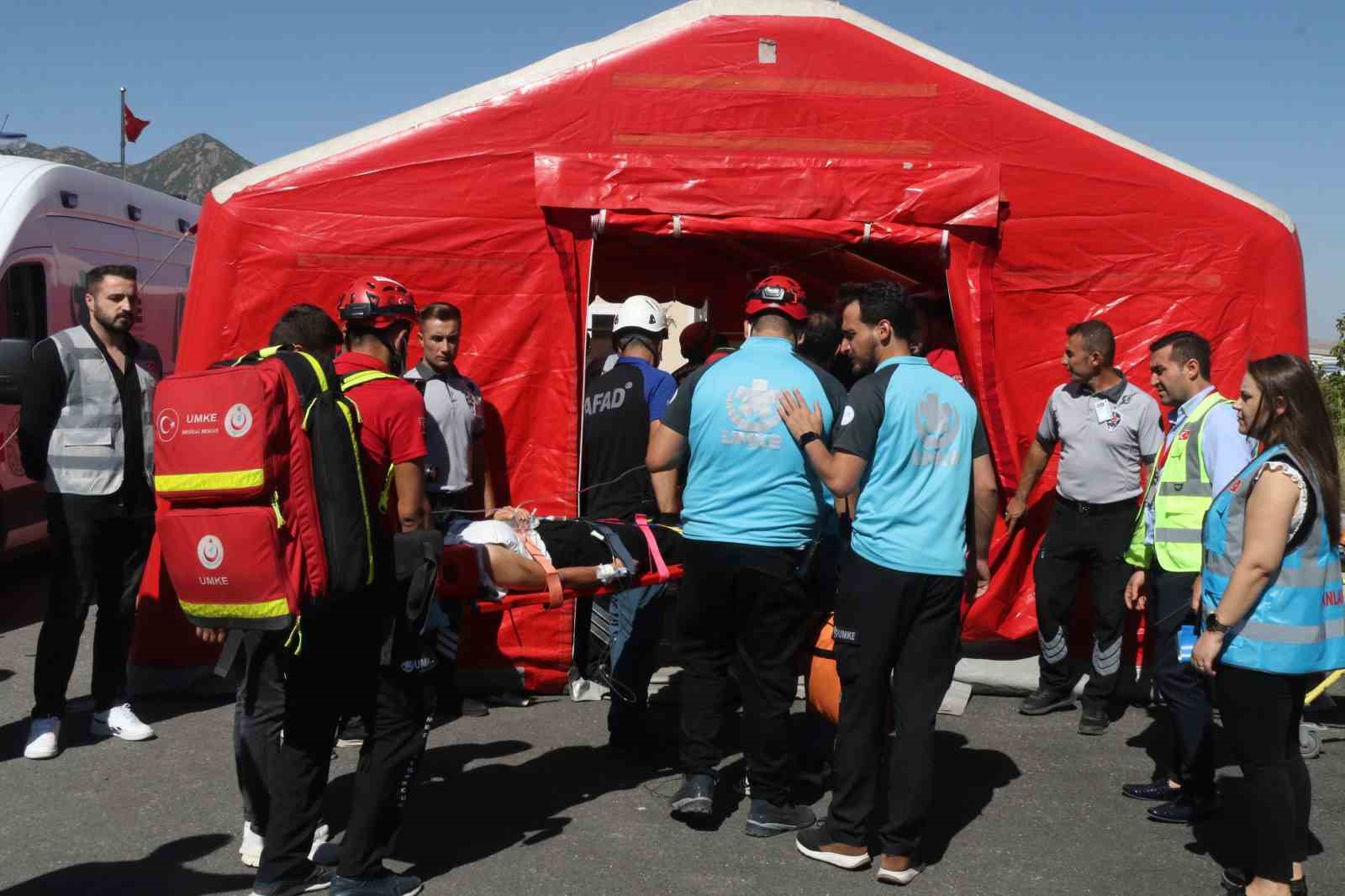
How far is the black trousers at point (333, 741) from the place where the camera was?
394cm

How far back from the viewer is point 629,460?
601 cm

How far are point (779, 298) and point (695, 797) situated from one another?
6.27 ft

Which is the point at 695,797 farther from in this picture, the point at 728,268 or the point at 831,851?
the point at 728,268

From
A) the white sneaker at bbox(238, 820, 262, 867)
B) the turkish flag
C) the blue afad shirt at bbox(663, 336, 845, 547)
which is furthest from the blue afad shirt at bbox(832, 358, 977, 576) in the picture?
the turkish flag

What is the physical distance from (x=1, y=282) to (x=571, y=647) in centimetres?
434

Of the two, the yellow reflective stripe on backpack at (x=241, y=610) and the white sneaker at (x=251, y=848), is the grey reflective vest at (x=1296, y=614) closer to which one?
the yellow reflective stripe on backpack at (x=241, y=610)

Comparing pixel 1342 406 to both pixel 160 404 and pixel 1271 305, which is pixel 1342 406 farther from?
pixel 160 404

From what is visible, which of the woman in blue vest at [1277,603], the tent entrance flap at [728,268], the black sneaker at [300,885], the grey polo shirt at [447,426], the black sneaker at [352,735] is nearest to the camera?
the woman in blue vest at [1277,603]

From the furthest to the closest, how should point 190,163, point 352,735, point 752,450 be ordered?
1. point 190,163
2. point 352,735
3. point 752,450

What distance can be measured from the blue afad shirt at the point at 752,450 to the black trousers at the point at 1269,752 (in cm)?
154

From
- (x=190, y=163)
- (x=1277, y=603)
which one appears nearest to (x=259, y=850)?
(x=1277, y=603)

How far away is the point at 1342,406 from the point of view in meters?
17.0

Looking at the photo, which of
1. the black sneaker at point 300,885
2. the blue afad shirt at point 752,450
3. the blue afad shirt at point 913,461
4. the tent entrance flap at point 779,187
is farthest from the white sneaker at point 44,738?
the blue afad shirt at point 913,461

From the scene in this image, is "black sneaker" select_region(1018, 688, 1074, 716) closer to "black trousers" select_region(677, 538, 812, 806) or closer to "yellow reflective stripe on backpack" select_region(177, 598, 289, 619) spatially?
"black trousers" select_region(677, 538, 812, 806)
